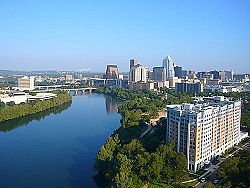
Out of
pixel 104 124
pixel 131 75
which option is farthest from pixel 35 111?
pixel 131 75

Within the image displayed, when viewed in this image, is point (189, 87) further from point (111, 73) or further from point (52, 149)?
point (52, 149)

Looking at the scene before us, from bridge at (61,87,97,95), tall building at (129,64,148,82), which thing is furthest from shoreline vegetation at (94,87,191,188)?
tall building at (129,64,148,82)

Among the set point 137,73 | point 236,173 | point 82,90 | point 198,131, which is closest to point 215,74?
point 137,73

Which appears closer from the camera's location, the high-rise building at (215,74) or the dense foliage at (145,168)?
the dense foliage at (145,168)

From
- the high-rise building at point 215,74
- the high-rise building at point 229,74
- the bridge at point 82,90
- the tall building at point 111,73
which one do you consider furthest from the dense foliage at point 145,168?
the high-rise building at point 229,74

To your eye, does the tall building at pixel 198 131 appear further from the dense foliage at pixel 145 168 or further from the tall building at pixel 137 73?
the tall building at pixel 137 73

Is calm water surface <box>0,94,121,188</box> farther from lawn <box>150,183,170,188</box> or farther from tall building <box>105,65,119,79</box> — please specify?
tall building <box>105,65,119,79</box>
